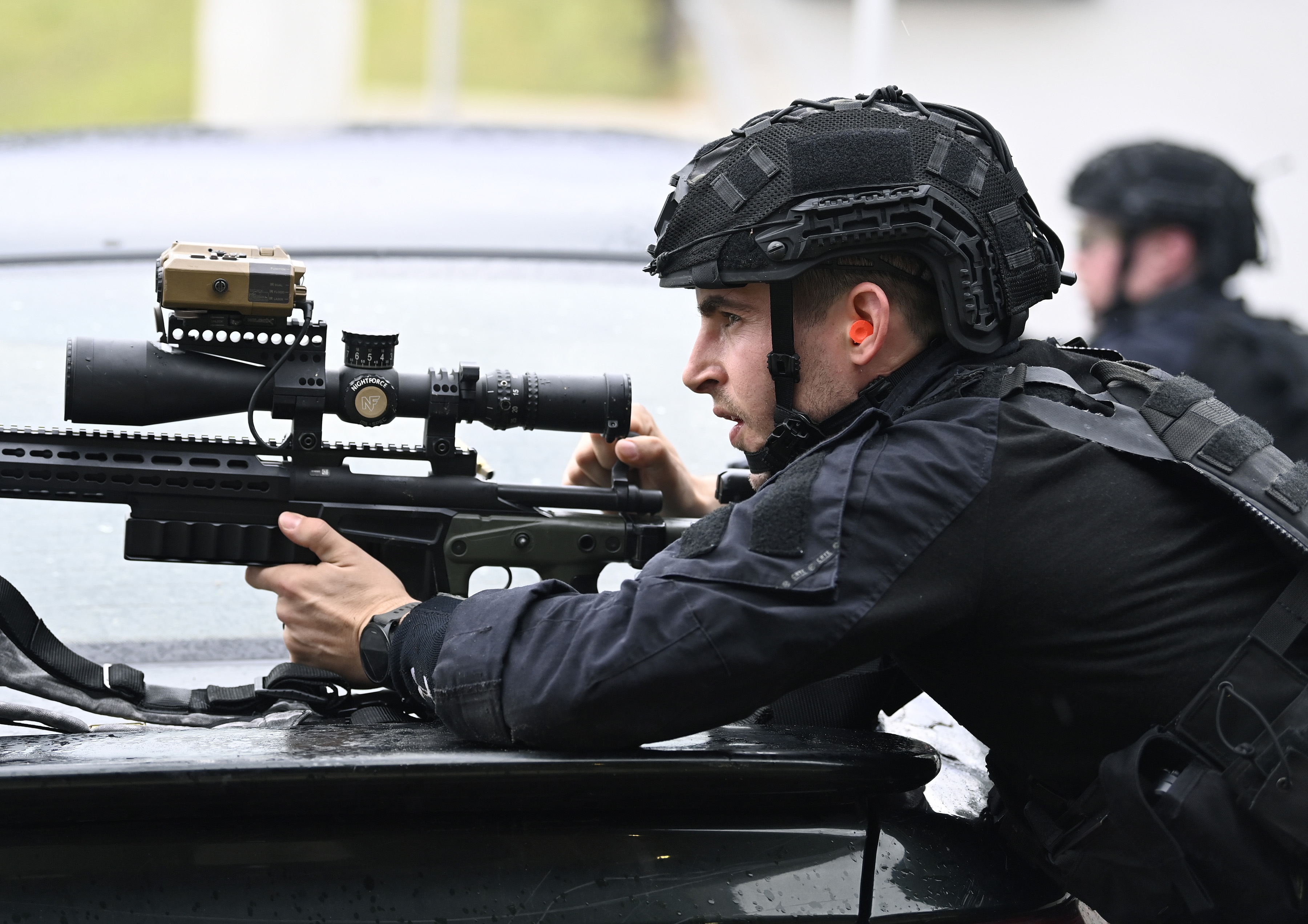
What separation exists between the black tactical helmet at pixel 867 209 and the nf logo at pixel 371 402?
0.51 metres

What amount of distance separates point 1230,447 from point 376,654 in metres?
1.27

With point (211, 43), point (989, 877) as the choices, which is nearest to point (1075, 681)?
point (989, 877)

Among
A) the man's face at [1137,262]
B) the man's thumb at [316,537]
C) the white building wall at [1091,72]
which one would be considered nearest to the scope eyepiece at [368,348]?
the man's thumb at [316,537]

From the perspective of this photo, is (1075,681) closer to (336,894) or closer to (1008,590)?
(1008,590)

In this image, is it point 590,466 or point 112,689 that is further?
point 590,466

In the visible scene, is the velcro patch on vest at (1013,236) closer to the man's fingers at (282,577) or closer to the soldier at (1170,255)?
the man's fingers at (282,577)

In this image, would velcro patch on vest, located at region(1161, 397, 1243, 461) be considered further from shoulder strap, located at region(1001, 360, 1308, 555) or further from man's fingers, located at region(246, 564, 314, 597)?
man's fingers, located at region(246, 564, 314, 597)

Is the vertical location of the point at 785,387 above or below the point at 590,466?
above

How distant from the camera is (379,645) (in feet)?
7.47

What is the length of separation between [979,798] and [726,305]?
0.84 m

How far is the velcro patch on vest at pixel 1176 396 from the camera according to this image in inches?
83.3

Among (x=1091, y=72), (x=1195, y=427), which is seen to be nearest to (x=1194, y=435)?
(x=1195, y=427)

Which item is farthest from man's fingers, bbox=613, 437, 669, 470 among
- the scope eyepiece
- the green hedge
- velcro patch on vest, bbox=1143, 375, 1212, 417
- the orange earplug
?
the green hedge

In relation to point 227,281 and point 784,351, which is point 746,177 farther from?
point 227,281
